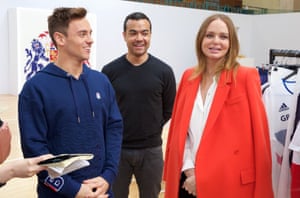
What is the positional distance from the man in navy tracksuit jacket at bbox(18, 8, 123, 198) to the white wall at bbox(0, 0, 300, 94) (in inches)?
161

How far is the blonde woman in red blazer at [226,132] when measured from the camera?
1742 mm

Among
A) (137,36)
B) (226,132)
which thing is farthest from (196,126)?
(137,36)

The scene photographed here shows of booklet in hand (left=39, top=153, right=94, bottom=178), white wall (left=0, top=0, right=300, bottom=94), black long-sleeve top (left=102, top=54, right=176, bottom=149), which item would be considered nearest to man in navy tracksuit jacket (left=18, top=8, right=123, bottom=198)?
booklet in hand (left=39, top=153, right=94, bottom=178)

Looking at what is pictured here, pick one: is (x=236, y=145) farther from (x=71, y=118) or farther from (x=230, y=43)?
(x=71, y=118)

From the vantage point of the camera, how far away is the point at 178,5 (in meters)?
8.23

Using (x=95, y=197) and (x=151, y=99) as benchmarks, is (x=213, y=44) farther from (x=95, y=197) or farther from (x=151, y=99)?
(x=95, y=197)

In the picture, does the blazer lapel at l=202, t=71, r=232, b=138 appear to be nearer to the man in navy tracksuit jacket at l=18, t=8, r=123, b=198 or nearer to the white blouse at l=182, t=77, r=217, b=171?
the white blouse at l=182, t=77, r=217, b=171

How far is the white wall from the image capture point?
573 centimetres

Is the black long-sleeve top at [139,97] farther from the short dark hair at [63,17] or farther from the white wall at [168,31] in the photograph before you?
the white wall at [168,31]

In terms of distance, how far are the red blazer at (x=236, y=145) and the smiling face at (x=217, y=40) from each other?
0.11 m

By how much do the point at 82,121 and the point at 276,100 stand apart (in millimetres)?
963

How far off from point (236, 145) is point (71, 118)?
749 millimetres

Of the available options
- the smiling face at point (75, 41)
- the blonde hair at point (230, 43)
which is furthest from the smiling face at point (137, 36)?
the smiling face at point (75, 41)

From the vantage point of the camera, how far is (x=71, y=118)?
5.32ft
